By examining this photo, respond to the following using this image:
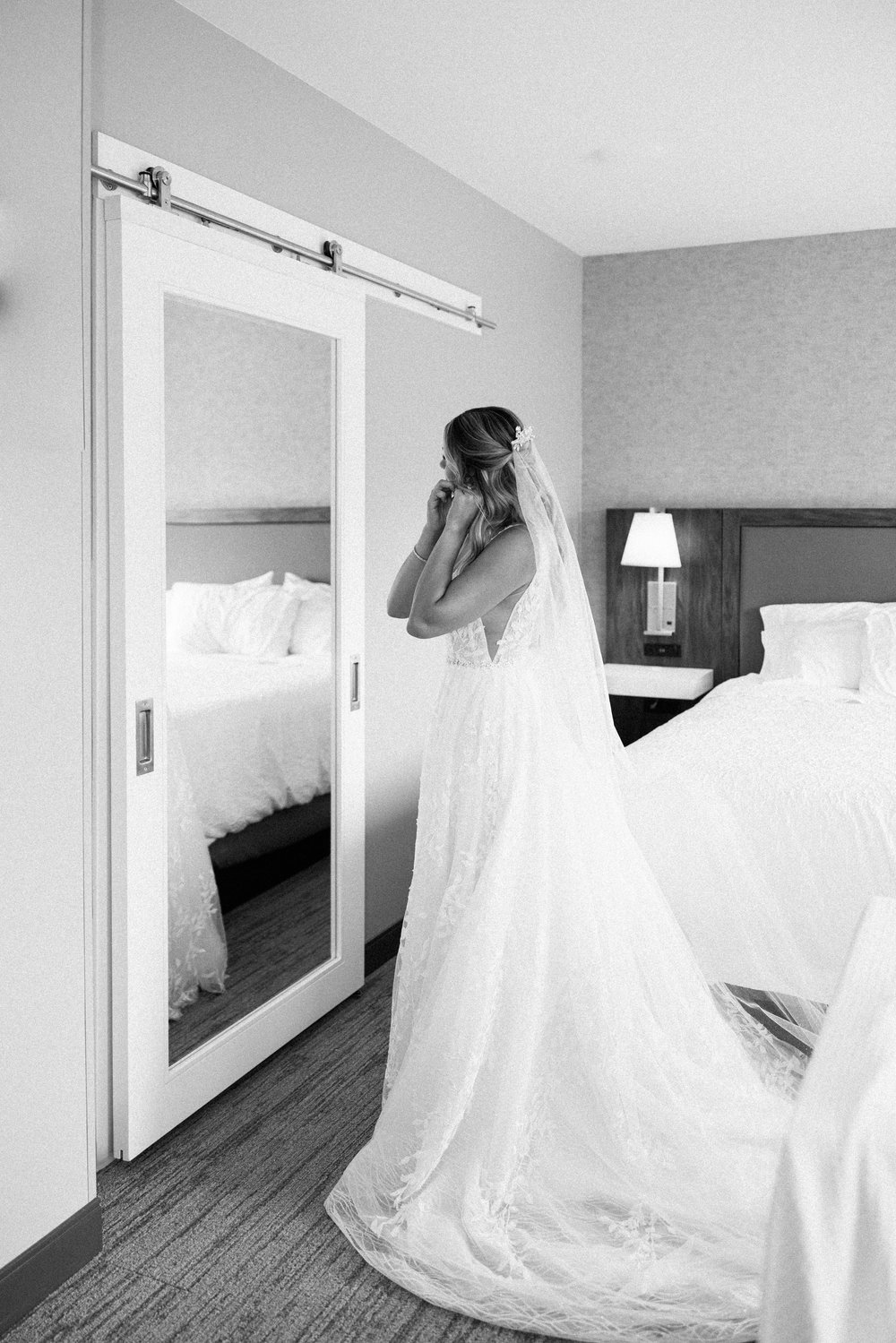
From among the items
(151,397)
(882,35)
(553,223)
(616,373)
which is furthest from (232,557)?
(616,373)

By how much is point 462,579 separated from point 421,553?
287mm

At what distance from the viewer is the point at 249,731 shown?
300 centimetres

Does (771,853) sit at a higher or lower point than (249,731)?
lower

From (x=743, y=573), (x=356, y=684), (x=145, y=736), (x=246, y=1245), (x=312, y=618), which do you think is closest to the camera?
(x=246, y=1245)

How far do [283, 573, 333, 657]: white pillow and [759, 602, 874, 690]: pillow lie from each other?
2250mm

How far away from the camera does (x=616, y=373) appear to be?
5.42 metres

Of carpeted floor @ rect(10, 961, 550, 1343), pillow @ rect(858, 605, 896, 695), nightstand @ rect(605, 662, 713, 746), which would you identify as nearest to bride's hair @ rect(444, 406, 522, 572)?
carpeted floor @ rect(10, 961, 550, 1343)

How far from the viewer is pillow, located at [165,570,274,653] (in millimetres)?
2656

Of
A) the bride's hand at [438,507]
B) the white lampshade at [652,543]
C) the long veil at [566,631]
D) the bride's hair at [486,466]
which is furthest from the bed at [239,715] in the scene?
the white lampshade at [652,543]

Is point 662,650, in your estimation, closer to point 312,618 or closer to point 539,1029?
point 312,618

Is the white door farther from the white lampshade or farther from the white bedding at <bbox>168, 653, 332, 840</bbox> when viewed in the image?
the white lampshade

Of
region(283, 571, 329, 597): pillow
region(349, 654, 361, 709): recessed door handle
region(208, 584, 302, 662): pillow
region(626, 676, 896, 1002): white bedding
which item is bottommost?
region(626, 676, 896, 1002): white bedding

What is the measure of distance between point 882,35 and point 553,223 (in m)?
1.97

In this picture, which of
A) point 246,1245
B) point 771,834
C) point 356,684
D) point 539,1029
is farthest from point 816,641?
point 246,1245
